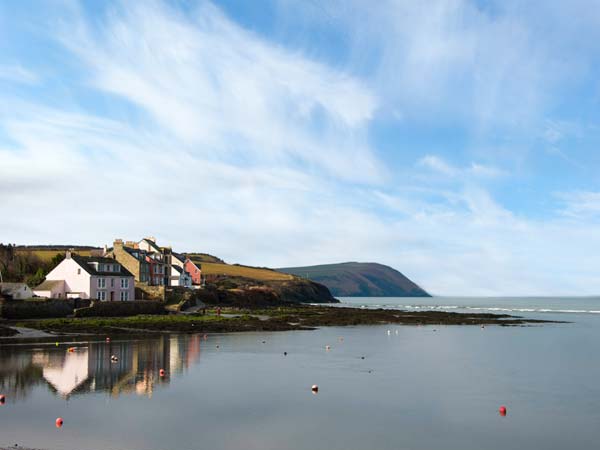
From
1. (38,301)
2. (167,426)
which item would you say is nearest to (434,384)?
(167,426)

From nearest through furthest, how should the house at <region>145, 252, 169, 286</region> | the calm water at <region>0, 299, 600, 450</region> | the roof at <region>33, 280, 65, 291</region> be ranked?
the calm water at <region>0, 299, 600, 450</region>
the roof at <region>33, 280, 65, 291</region>
the house at <region>145, 252, 169, 286</region>

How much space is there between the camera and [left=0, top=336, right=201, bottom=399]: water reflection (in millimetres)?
28625

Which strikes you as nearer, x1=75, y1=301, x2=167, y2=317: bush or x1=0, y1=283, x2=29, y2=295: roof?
x1=0, y1=283, x2=29, y2=295: roof

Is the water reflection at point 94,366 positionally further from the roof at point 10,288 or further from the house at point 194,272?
the house at point 194,272

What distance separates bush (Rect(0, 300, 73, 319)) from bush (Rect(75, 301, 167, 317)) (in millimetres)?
1707

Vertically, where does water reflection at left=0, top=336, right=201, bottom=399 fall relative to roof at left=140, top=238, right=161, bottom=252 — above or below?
below

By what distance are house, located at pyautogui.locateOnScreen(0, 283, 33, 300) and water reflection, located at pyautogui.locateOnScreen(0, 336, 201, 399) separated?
2285cm

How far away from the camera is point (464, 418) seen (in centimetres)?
2395

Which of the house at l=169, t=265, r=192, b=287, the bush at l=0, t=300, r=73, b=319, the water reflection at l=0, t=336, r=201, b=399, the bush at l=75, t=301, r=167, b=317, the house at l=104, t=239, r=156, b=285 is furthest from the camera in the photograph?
the house at l=169, t=265, r=192, b=287

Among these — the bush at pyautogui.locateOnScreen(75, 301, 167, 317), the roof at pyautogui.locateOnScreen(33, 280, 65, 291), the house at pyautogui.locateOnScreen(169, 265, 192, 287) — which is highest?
the house at pyautogui.locateOnScreen(169, 265, 192, 287)

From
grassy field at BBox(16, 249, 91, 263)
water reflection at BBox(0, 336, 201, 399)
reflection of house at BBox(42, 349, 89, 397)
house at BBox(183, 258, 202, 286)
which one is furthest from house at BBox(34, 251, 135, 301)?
house at BBox(183, 258, 202, 286)

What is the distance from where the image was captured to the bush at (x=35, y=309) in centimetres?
6044

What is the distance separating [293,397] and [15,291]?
48794 mm

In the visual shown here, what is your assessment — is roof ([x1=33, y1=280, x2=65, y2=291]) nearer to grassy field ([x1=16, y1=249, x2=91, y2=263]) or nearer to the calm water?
the calm water
